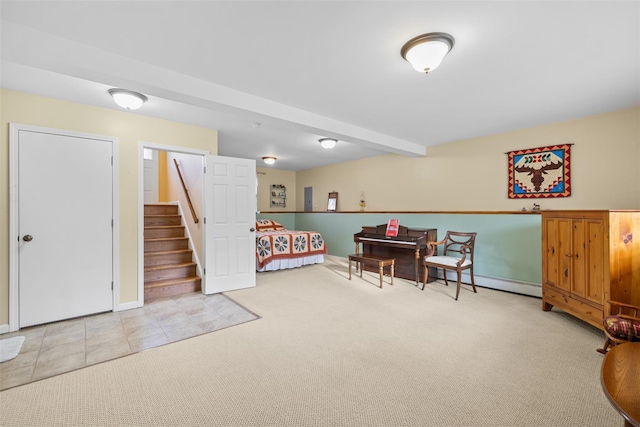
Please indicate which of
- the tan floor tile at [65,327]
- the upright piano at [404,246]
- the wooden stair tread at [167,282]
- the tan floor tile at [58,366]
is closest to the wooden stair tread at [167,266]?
the wooden stair tread at [167,282]

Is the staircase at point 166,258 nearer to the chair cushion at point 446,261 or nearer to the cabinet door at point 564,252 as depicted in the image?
the chair cushion at point 446,261

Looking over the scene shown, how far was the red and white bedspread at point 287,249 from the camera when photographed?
5.37 meters

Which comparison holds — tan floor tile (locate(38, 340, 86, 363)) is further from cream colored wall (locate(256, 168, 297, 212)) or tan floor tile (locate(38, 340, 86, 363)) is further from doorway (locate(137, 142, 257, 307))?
cream colored wall (locate(256, 168, 297, 212))

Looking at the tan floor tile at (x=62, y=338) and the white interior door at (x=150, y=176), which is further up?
the white interior door at (x=150, y=176)

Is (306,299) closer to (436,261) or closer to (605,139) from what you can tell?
(436,261)

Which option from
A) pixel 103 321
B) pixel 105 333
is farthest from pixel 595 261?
pixel 103 321

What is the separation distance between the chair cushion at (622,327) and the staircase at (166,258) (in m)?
4.43

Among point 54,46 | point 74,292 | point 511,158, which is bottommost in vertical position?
point 74,292

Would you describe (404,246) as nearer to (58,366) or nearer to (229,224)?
(229,224)

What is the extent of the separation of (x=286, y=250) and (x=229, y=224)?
1.69m

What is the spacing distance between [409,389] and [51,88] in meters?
4.04

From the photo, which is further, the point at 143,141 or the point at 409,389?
the point at 143,141

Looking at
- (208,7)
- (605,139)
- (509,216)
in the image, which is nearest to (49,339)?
(208,7)

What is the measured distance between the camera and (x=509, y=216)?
4086mm
